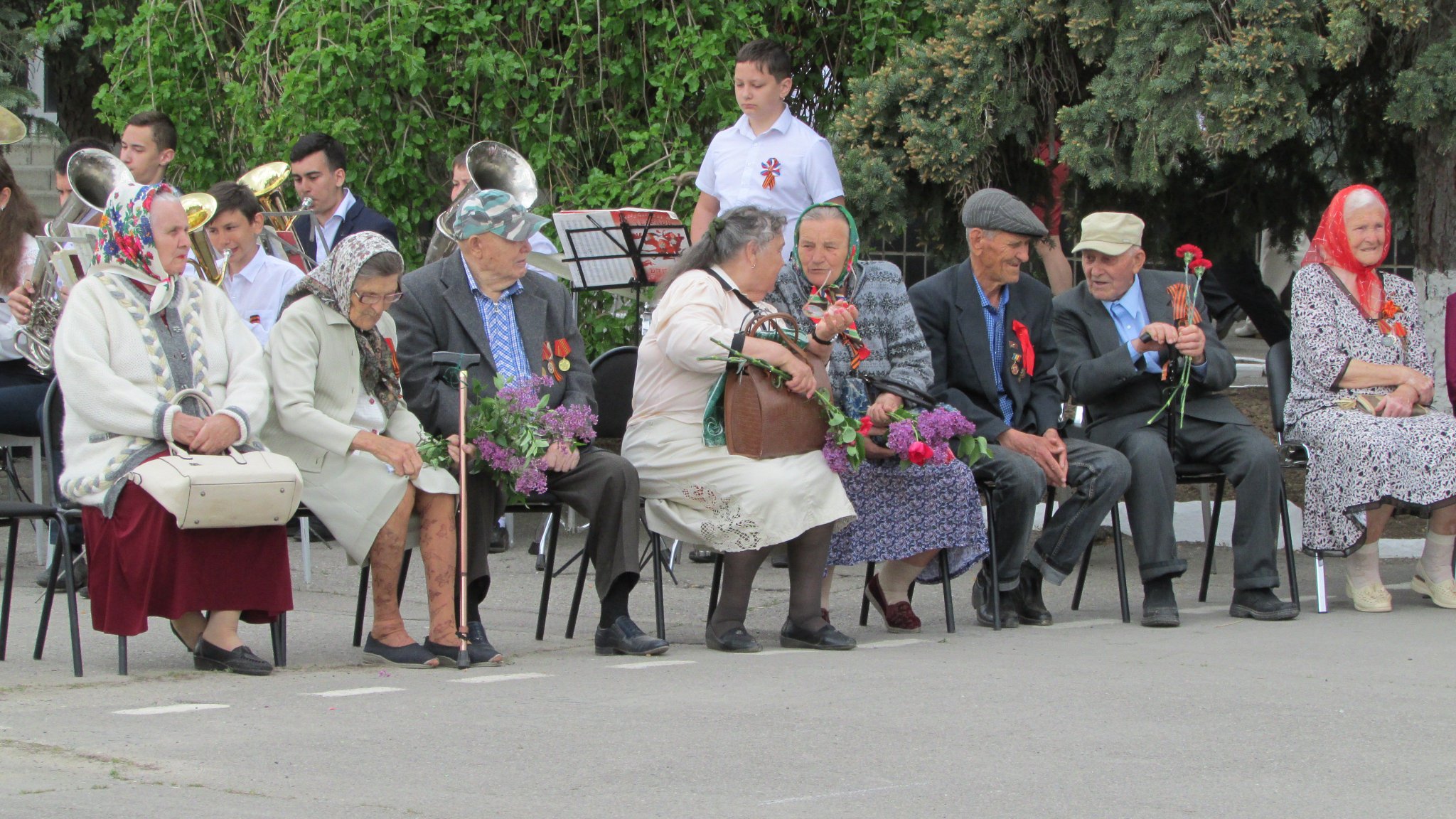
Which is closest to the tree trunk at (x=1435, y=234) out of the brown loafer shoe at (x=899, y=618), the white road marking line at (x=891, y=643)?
the brown loafer shoe at (x=899, y=618)

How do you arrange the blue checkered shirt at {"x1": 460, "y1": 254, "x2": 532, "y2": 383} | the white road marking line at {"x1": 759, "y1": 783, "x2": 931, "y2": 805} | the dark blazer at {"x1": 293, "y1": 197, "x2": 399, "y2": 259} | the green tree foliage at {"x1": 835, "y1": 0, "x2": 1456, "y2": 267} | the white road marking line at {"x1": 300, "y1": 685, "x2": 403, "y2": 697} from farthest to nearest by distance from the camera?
the dark blazer at {"x1": 293, "y1": 197, "x2": 399, "y2": 259}, the green tree foliage at {"x1": 835, "y1": 0, "x2": 1456, "y2": 267}, the blue checkered shirt at {"x1": 460, "y1": 254, "x2": 532, "y2": 383}, the white road marking line at {"x1": 300, "y1": 685, "x2": 403, "y2": 697}, the white road marking line at {"x1": 759, "y1": 783, "x2": 931, "y2": 805}

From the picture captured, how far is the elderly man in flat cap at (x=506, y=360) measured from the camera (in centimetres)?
597

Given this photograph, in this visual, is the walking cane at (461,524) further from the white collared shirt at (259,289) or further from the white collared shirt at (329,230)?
the white collared shirt at (329,230)

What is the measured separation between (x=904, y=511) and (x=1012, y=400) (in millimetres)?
814

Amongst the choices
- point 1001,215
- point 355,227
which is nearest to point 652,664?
point 1001,215

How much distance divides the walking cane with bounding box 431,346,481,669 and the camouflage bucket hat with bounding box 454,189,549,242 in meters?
0.44

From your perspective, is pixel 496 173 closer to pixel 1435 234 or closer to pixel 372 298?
pixel 372 298

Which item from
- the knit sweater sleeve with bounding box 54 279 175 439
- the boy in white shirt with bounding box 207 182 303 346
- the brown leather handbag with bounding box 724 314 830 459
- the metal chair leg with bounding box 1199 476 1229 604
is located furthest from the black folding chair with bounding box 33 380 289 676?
the metal chair leg with bounding box 1199 476 1229 604

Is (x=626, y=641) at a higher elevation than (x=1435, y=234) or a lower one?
lower

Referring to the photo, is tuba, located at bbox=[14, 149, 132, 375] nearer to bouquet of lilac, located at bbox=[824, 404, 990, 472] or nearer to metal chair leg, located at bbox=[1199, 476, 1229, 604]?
bouquet of lilac, located at bbox=[824, 404, 990, 472]

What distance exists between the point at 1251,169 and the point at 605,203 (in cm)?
362

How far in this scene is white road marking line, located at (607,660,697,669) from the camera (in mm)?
5678

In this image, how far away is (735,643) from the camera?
6.05m

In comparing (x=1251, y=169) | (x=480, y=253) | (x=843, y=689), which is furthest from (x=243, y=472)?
(x=1251, y=169)
